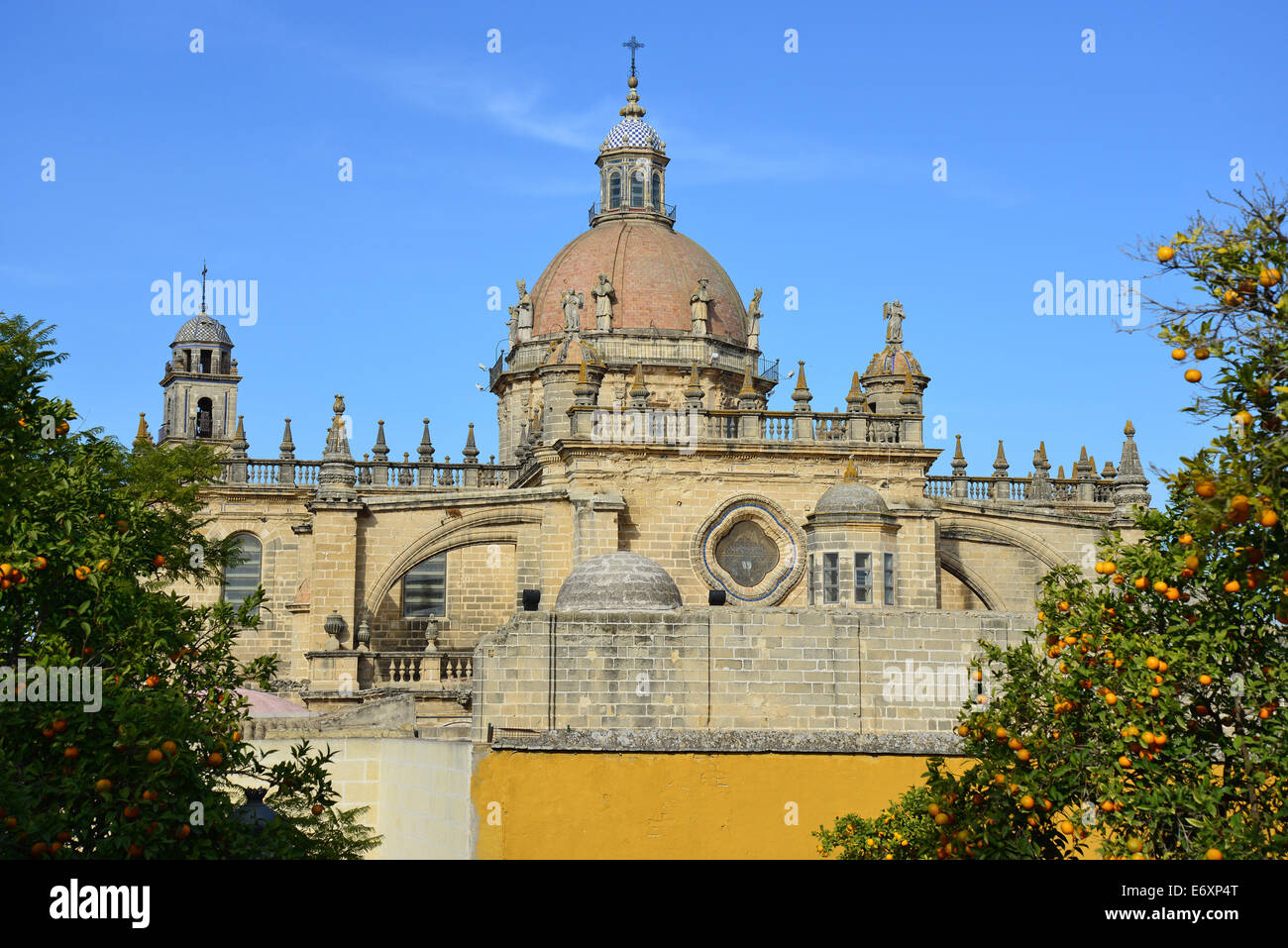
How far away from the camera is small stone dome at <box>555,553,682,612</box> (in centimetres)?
2264

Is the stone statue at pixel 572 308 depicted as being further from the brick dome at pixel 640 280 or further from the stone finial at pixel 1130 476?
the stone finial at pixel 1130 476

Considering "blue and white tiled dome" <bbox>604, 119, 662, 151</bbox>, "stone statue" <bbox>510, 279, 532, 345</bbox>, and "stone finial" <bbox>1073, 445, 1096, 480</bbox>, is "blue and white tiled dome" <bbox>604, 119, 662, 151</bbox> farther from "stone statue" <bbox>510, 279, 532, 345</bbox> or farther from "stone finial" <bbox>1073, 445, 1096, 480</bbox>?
"stone finial" <bbox>1073, 445, 1096, 480</bbox>

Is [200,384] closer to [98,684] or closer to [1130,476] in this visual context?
[1130,476]

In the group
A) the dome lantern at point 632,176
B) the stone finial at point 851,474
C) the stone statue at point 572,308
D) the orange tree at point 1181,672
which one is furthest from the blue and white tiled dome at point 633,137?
the orange tree at point 1181,672

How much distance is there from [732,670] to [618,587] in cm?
298

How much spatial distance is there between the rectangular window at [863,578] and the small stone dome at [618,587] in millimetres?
4956

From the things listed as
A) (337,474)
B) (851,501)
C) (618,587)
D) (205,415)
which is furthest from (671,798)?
(205,415)

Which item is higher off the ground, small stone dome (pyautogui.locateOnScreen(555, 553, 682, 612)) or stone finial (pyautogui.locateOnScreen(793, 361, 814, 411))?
stone finial (pyautogui.locateOnScreen(793, 361, 814, 411))

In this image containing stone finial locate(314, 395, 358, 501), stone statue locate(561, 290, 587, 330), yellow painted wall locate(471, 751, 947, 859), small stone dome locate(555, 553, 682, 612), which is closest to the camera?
yellow painted wall locate(471, 751, 947, 859)

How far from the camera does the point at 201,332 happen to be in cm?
5078

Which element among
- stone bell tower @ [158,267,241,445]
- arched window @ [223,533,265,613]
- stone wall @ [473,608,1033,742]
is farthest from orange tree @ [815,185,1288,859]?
stone bell tower @ [158,267,241,445]

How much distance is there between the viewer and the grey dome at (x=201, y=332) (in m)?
50.6

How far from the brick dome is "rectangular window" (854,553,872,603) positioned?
20.5 metres
